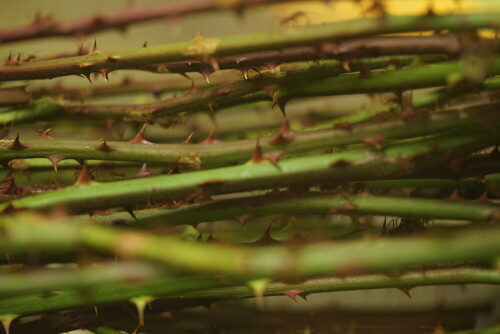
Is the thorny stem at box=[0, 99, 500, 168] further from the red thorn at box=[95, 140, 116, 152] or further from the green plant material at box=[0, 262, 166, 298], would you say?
the green plant material at box=[0, 262, 166, 298]

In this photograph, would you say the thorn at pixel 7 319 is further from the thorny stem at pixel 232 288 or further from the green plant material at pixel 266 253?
the green plant material at pixel 266 253

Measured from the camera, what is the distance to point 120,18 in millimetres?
599

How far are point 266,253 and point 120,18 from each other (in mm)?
361

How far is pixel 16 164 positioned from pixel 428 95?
59cm

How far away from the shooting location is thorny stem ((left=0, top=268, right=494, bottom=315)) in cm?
56

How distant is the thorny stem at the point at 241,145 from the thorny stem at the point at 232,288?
0.15m

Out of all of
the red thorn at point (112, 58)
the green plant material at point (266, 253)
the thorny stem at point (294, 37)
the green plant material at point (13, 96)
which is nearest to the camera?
the green plant material at point (266, 253)

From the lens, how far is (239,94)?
0.66m

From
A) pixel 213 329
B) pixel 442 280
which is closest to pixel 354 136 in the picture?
pixel 442 280

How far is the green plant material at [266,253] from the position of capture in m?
0.36

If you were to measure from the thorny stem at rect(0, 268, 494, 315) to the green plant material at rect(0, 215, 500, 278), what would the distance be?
0.19m

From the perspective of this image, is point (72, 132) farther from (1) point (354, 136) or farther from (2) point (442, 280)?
(2) point (442, 280)

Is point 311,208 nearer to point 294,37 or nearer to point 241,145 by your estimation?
point 241,145

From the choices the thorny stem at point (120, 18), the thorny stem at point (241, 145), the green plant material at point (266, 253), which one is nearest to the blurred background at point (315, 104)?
the thorny stem at point (120, 18)
